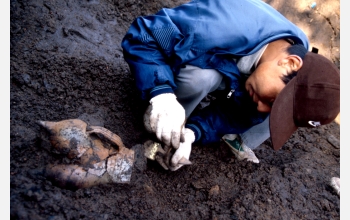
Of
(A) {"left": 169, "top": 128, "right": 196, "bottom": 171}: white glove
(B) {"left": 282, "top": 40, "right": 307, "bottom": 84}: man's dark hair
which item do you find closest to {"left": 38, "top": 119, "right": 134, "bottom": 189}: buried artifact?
(A) {"left": 169, "top": 128, "right": 196, "bottom": 171}: white glove

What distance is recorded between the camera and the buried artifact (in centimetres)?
131

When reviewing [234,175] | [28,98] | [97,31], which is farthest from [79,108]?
[234,175]

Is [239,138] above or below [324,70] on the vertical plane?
below

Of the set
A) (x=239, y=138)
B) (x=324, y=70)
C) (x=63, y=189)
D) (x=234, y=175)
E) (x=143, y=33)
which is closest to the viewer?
(x=63, y=189)

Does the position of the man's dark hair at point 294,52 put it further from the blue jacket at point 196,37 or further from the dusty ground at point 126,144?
the dusty ground at point 126,144

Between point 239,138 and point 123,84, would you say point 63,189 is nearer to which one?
point 123,84

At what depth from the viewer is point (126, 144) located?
1798 mm

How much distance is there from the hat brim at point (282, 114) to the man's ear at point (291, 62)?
0.24 ft

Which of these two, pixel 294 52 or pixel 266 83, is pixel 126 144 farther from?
pixel 294 52

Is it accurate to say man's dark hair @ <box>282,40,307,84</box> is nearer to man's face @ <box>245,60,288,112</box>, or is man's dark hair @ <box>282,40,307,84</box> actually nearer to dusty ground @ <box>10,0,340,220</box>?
man's face @ <box>245,60,288,112</box>

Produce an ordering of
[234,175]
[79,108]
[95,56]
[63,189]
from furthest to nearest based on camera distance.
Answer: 1. [95,56]
2. [234,175]
3. [79,108]
4. [63,189]

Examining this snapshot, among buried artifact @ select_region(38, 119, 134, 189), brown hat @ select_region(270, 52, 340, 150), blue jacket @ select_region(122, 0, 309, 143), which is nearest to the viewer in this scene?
buried artifact @ select_region(38, 119, 134, 189)

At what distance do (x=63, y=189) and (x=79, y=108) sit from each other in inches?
25.1

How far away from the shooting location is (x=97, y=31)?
94.7 inches
